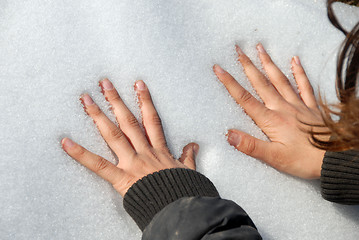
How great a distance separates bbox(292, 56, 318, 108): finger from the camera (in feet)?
3.38

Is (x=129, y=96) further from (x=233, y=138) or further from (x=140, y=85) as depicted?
(x=233, y=138)

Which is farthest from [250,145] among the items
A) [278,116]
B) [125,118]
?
[125,118]

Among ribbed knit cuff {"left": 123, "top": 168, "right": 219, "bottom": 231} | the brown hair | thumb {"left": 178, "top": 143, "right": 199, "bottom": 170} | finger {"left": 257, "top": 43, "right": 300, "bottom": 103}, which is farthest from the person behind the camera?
finger {"left": 257, "top": 43, "right": 300, "bottom": 103}

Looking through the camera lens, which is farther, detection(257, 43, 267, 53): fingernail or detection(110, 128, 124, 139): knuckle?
detection(257, 43, 267, 53): fingernail

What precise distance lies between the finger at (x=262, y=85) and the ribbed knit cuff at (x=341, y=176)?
198 millimetres

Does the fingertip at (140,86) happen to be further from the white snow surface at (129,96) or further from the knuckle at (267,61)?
the knuckle at (267,61)

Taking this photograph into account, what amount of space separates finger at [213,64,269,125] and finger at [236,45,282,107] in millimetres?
37

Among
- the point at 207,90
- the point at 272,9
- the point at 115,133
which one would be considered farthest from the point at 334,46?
the point at 115,133

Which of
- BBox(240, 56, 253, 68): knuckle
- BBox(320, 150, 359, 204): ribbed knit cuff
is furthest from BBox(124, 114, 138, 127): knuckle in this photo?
BBox(320, 150, 359, 204): ribbed knit cuff

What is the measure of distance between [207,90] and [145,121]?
183 mm

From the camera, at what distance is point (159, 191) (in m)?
0.81

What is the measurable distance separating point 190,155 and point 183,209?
0.22m

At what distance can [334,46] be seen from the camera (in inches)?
42.8

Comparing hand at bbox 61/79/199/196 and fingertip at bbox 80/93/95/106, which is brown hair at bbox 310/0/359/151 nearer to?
hand at bbox 61/79/199/196
